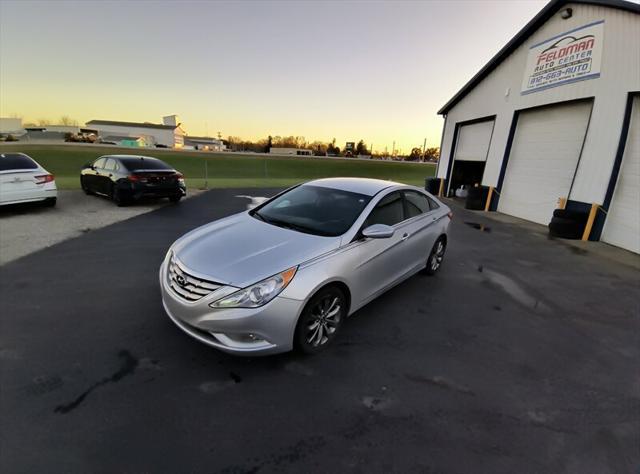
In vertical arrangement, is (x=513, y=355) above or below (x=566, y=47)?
below

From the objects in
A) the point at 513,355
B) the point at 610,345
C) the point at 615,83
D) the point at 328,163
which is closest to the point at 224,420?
the point at 513,355

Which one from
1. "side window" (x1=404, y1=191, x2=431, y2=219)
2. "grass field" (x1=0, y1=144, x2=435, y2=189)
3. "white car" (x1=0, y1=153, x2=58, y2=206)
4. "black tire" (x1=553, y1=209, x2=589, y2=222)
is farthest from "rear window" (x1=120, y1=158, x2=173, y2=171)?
"grass field" (x1=0, y1=144, x2=435, y2=189)

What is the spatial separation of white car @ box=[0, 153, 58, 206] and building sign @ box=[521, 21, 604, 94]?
15073mm

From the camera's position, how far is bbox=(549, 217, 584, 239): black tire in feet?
28.6

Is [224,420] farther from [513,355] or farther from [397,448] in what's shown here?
[513,355]

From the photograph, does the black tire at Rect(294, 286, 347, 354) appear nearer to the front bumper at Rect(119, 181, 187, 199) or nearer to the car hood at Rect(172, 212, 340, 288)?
the car hood at Rect(172, 212, 340, 288)

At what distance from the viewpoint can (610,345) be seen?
3.71 metres

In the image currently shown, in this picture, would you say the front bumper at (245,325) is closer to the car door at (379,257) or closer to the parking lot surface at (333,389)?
the parking lot surface at (333,389)

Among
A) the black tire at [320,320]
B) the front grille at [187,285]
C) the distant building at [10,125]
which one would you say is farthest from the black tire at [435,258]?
the distant building at [10,125]

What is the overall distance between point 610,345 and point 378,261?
108 inches

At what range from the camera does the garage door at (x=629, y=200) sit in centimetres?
792

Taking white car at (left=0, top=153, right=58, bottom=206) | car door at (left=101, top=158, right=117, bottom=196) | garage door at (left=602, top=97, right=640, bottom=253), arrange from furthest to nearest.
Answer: car door at (left=101, top=158, right=117, bottom=196) → white car at (left=0, top=153, right=58, bottom=206) → garage door at (left=602, top=97, right=640, bottom=253)

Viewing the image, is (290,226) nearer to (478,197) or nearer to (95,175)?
(95,175)

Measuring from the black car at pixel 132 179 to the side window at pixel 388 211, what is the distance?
858 centimetres
